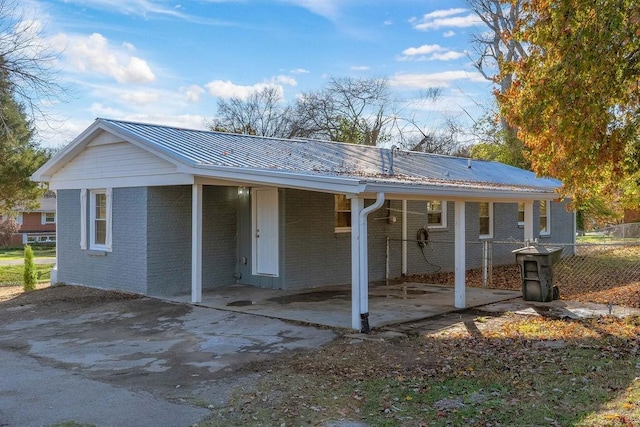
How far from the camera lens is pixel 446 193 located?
1063 cm

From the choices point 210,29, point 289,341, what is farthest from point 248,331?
point 210,29

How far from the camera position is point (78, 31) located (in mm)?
14461

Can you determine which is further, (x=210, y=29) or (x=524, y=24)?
(x=210, y=29)

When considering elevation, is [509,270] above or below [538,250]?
below

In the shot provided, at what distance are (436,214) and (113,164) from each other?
926 centimetres

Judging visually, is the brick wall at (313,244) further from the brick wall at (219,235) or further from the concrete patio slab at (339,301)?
the brick wall at (219,235)

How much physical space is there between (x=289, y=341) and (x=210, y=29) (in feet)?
40.1

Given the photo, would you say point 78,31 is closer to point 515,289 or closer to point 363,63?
point 515,289

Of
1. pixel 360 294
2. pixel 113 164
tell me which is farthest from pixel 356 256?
pixel 113 164

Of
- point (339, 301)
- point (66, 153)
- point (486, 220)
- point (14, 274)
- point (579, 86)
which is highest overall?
point (579, 86)

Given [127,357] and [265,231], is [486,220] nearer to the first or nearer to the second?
[265,231]

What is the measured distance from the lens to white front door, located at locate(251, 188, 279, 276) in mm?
12891

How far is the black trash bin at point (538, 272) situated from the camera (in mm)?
11156

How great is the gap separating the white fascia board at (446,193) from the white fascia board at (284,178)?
31 cm
